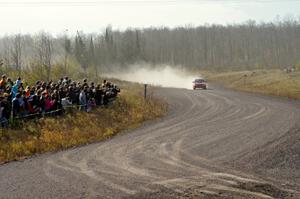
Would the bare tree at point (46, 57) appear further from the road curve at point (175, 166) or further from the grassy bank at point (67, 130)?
the road curve at point (175, 166)

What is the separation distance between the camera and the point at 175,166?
1653 cm

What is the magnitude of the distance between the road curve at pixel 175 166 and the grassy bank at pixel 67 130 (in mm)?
1134

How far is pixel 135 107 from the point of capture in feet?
111

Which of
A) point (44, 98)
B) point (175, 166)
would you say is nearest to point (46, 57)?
point (44, 98)

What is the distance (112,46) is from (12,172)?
133m

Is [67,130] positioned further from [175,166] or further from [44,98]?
[175,166]

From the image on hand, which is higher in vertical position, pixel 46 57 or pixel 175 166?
pixel 46 57

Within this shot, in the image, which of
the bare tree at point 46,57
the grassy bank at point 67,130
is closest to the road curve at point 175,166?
the grassy bank at point 67,130

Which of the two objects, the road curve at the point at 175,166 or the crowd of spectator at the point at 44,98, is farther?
the crowd of spectator at the point at 44,98

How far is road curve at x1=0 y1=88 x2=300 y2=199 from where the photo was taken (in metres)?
13.3

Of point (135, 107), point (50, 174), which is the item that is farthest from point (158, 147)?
point (135, 107)

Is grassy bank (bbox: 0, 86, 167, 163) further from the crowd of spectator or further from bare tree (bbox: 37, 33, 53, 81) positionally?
bare tree (bbox: 37, 33, 53, 81)

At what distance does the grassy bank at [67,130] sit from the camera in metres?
20.4

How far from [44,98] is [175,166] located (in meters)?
10.1
